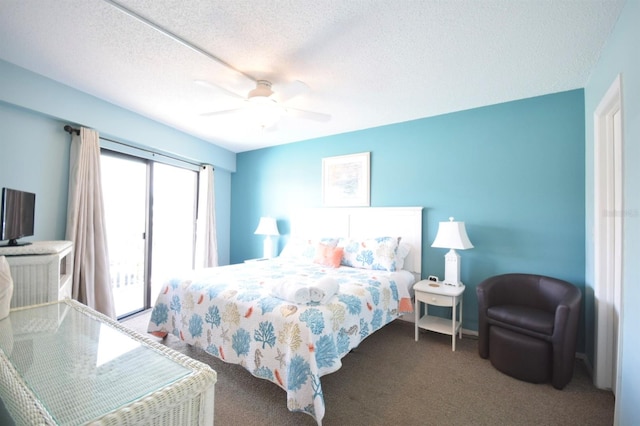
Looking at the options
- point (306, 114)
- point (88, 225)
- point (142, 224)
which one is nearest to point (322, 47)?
point (306, 114)

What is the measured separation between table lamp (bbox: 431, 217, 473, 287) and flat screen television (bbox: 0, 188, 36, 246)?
3.57 m

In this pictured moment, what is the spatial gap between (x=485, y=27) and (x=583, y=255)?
2280 millimetres

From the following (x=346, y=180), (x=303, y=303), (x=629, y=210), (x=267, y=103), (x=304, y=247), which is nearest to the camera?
(x=629, y=210)

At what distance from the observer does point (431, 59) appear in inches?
85.4

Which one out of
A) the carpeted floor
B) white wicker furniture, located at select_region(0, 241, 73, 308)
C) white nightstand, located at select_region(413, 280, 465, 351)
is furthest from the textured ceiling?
the carpeted floor

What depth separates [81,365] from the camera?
0.83 metres

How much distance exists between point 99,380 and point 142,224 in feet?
11.8

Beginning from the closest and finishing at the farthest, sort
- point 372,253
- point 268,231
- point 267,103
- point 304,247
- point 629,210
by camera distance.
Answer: point 629,210, point 267,103, point 372,253, point 304,247, point 268,231

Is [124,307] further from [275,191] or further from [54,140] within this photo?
[275,191]

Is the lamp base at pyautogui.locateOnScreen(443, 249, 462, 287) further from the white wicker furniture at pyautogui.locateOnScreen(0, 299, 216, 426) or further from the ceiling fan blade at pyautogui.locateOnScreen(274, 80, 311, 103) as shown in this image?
the white wicker furniture at pyautogui.locateOnScreen(0, 299, 216, 426)

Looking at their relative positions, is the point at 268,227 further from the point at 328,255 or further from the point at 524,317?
the point at 524,317

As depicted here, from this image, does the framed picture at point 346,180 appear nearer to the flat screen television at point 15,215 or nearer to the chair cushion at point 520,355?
the chair cushion at point 520,355

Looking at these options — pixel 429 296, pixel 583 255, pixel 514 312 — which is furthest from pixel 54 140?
pixel 583 255

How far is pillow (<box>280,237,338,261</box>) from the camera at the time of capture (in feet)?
11.6
